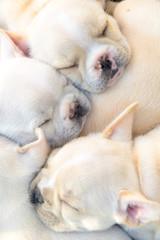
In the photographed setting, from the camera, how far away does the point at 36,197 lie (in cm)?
165

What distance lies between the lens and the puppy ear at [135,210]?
51.7 inches

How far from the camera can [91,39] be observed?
1.79 m

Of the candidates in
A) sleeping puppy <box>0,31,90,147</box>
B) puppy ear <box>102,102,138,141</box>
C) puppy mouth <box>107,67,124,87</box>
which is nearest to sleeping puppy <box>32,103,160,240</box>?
puppy ear <box>102,102,138,141</box>

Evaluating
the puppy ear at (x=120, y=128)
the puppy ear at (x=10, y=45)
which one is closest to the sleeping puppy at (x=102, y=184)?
the puppy ear at (x=120, y=128)

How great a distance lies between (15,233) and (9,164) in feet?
1.06

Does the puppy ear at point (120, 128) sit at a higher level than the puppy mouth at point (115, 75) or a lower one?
lower

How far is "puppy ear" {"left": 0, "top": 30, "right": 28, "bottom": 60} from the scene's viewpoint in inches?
74.6

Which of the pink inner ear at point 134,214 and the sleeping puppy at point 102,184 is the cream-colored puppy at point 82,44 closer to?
the sleeping puppy at point 102,184

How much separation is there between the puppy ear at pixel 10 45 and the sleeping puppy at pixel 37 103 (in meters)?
0.06

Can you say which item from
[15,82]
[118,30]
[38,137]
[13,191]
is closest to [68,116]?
[38,137]

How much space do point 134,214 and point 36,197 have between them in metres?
0.49

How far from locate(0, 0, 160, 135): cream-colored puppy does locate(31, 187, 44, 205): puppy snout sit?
42cm

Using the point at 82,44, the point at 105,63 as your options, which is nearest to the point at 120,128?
the point at 105,63

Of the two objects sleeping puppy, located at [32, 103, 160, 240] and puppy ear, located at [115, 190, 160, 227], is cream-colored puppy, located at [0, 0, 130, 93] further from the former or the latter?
puppy ear, located at [115, 190, 160, 227]
